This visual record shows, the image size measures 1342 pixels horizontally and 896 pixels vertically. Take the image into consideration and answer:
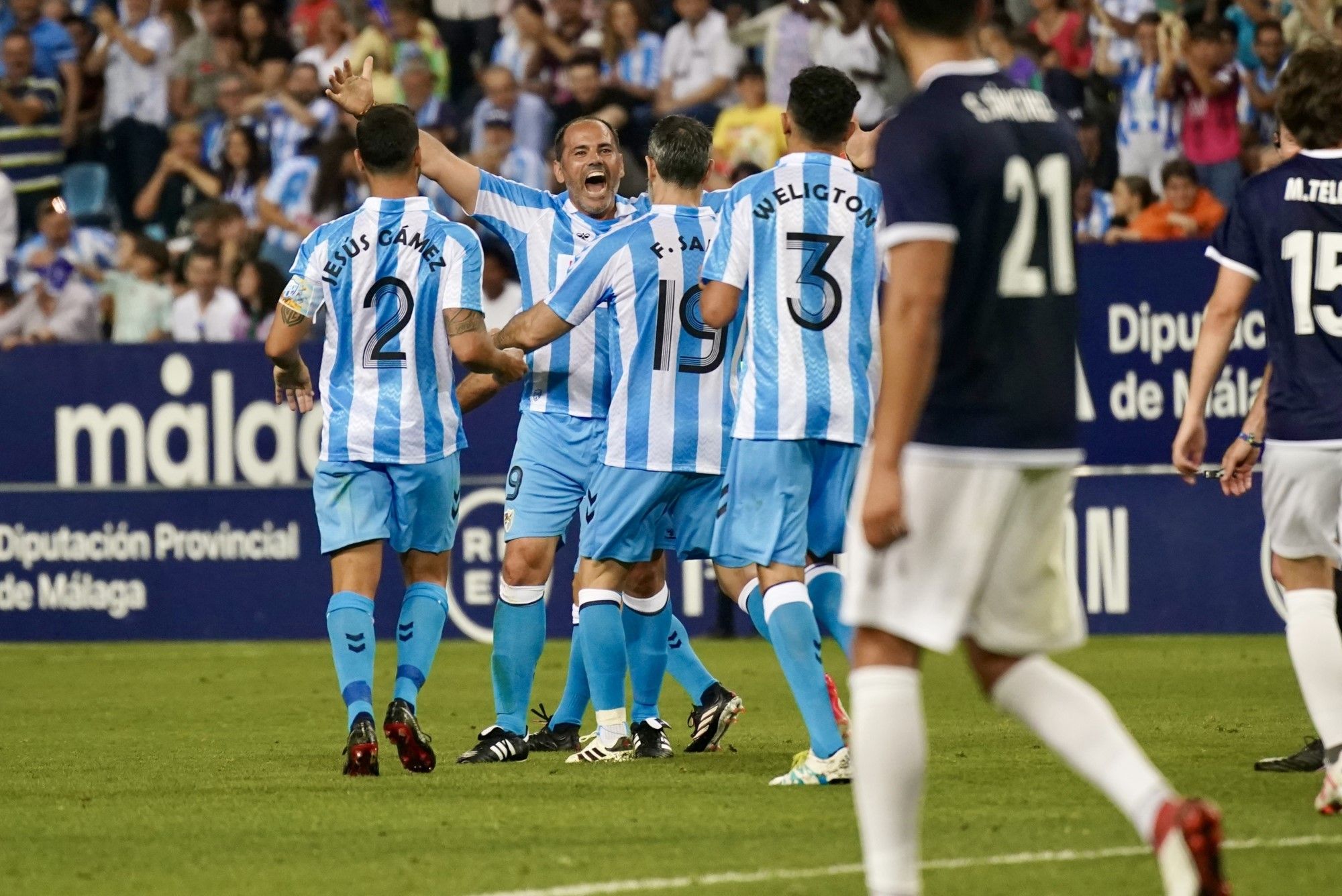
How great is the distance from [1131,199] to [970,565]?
35.0 feet

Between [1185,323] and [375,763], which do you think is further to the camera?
[1185,323]

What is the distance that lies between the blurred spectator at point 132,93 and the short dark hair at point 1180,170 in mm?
8792

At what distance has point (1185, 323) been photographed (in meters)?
13.3

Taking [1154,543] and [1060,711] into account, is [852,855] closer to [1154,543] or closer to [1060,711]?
[1060,711]

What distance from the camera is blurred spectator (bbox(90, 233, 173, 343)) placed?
16094mm

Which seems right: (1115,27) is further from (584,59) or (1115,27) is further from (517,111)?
(517,111)

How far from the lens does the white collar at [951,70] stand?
15.1ft

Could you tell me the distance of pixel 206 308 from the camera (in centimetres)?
1561

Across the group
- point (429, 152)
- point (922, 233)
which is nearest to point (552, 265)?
point (429, 152)

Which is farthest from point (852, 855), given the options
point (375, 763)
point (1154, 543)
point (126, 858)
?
point (1154, 543)

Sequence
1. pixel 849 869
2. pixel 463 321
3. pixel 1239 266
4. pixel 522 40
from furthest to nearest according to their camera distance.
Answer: pixel 522 40 < pixel 463 321 < pixel 1239 266 < pixel 849 869

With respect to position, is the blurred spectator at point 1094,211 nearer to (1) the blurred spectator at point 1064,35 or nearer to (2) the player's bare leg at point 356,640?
(1) the blurred spectator at point 1064,35

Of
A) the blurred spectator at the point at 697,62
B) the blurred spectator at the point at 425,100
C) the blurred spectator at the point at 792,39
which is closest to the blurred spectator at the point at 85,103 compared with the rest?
the blurred spectator at the point at 425,100

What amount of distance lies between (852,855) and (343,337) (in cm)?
313
